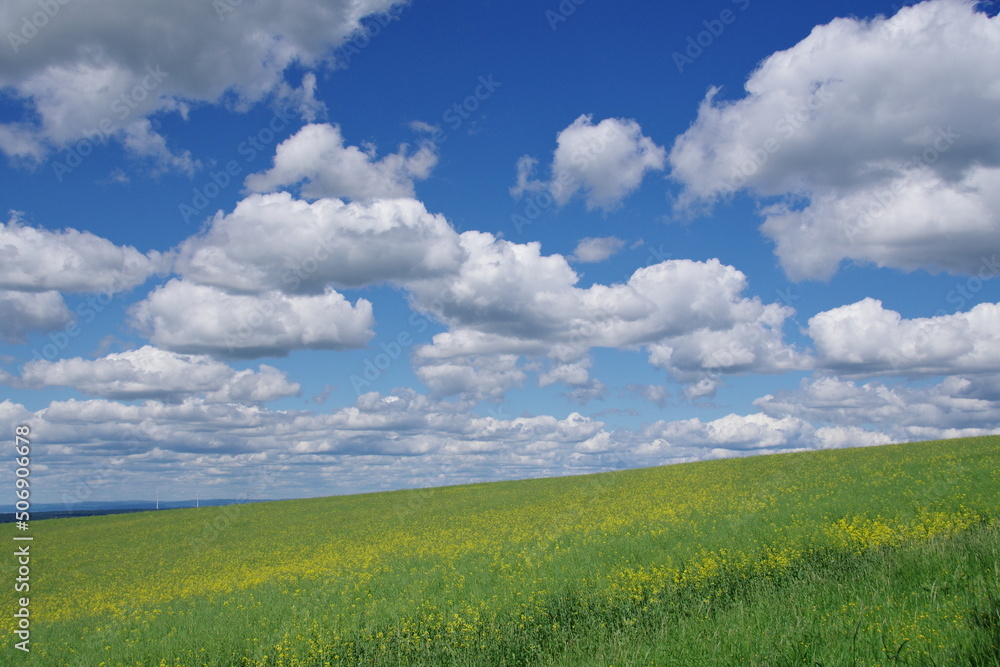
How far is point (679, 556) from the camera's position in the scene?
15.7 meters

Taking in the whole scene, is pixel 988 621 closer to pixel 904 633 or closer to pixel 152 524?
pixel 904 633

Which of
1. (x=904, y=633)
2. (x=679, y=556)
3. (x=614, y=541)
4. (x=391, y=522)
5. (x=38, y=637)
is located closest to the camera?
(x=904, y=633)

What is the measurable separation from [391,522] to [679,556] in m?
29.8

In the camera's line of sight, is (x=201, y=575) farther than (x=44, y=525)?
No

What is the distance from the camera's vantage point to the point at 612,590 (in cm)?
1347

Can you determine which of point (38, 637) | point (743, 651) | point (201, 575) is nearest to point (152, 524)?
point (201, 575)

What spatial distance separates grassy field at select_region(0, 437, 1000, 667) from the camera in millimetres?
7301

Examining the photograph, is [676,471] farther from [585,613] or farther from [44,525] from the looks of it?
[44,525]

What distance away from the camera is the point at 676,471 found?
53281 millimetres

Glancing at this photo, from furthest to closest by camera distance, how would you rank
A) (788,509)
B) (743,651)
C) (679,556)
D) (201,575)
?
(201,575) → (788,509) → (679,556) → (743,651)

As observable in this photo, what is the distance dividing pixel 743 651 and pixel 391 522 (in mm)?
37790

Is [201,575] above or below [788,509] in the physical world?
below

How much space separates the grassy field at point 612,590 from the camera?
730cm

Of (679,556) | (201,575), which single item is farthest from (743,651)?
(201,575)
